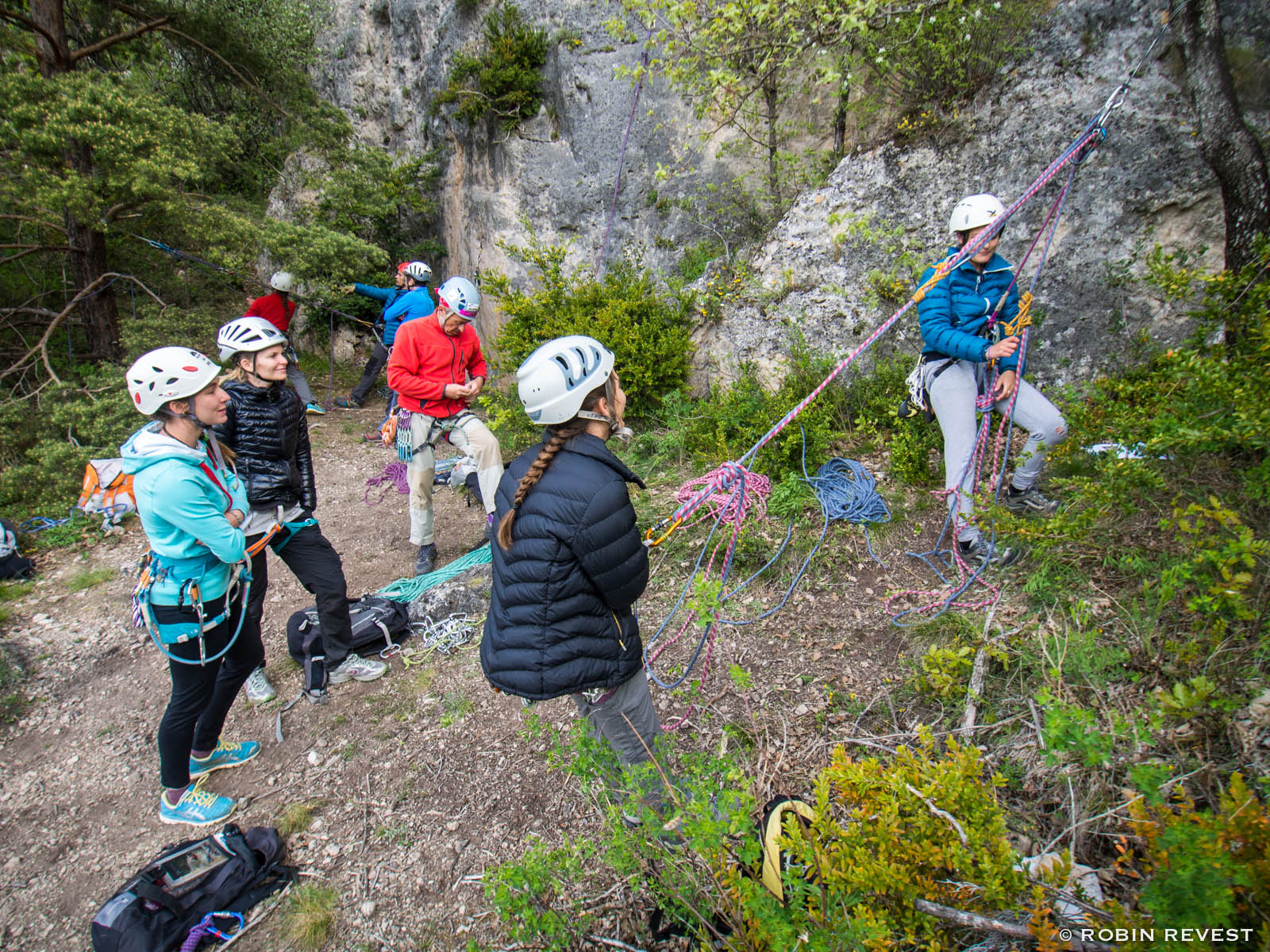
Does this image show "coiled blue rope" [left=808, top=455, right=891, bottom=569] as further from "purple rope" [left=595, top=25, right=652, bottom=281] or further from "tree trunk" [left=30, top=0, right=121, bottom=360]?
"tree trunk" [left=30, top=0, right=121, bottom=360]

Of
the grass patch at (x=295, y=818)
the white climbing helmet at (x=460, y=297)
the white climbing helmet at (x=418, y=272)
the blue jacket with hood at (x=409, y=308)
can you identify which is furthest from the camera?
the white climbing helmet at (x=418, y=272)

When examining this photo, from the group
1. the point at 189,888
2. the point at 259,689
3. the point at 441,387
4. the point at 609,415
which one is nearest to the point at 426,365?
the point at 441,387

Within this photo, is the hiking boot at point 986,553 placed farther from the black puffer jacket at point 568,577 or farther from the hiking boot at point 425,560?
the hiking boot at point 425,560

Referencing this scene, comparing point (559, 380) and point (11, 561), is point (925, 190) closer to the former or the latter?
point (559, 380)

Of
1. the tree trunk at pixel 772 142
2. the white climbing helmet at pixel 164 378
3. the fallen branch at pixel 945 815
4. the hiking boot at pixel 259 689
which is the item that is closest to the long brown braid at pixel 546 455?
the fallen branch at pixel 945 815

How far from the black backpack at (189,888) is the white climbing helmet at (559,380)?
2350 mm

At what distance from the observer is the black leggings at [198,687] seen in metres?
2.76

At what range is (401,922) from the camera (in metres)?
2.46

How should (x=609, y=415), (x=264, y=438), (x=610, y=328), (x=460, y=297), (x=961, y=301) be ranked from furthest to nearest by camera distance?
(x=610, y=328) < (x=460, y=297) < (x=961, y=301) < (x=264, y=438) < (x=609, y=415)

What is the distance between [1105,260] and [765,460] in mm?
2766

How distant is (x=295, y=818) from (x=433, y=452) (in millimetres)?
2630

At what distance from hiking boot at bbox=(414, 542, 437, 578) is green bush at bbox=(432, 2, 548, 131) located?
6410mm

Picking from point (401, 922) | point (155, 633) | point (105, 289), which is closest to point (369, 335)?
point (105, 289)

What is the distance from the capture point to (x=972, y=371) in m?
3.42
